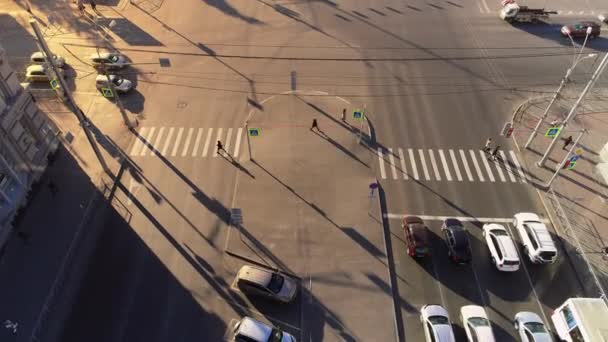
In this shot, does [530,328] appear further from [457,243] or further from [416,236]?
[416,236]

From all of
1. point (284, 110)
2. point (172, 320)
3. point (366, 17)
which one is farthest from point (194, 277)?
point (366, 17)

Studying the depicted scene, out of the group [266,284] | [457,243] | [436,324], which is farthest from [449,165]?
[266,284]

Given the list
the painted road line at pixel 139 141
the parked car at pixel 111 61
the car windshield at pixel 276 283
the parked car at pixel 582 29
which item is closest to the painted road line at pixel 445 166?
the car windshield at pixel 276 283

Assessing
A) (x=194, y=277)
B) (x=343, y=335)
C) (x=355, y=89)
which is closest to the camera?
(x=343, y=335)

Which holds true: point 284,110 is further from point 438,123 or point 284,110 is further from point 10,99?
point 10,99

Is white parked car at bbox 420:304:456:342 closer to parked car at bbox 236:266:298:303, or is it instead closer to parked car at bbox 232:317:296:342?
parked car at bbox 232:317:296:342
